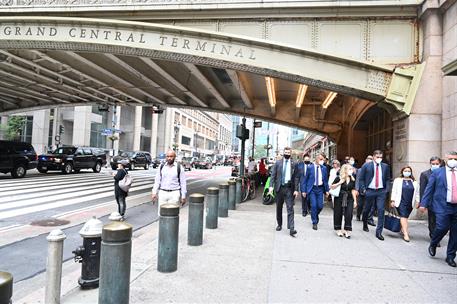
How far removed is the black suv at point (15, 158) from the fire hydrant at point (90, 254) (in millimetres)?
17491

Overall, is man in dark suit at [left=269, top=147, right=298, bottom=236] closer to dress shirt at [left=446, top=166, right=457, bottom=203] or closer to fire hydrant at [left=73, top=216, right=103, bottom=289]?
dress shirt at [left=446, top=166, right=457, bottom=203]

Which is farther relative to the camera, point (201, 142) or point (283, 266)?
point (201, 142)

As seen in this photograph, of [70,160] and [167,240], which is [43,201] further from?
[70,160]

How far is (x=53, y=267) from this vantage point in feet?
12.3

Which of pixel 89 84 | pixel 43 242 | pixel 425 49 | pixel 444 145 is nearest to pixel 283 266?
pixel 43 242

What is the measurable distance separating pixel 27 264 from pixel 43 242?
4.41 feet

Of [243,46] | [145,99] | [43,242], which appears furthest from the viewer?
[145,99]

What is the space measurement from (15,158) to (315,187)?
17.3m

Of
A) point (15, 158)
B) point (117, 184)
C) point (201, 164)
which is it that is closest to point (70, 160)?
point (15, 158)

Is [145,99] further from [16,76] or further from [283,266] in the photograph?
[283,266]

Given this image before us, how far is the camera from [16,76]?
19.2 metres

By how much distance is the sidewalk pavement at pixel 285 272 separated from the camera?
4281mm

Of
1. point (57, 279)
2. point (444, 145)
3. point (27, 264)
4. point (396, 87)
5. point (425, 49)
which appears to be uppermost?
point (425, 49)

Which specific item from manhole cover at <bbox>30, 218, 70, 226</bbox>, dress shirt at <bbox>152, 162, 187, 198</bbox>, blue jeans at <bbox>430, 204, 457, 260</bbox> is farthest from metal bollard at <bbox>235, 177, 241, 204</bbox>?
blue jeans at <bbox>430, 204, 457, 260</bbox>
